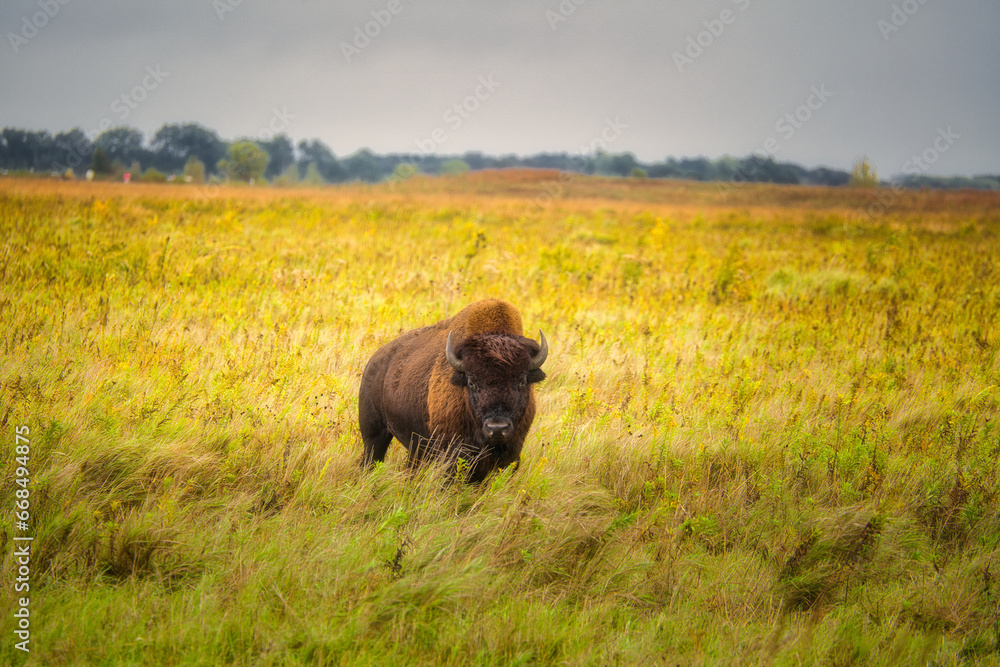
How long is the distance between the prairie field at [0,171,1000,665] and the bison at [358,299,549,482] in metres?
0.26

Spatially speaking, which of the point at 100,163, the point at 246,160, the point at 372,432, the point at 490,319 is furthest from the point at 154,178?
the point at 490,319

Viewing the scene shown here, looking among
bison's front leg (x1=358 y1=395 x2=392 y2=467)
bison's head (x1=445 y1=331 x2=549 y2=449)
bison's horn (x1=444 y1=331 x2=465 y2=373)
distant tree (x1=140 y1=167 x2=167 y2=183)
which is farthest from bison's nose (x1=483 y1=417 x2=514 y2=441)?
distant tree (x1=140 y1=167 x2=167 y2=183)

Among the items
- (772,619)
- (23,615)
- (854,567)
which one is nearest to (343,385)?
(23,615)

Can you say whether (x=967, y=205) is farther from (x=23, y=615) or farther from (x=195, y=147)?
(x=195, y=147)

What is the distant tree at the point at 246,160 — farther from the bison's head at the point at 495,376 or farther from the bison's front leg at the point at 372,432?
the bison's head at the point at 495,376

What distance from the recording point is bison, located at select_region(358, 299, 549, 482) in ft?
13.0

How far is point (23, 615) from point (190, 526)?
35.2 inches

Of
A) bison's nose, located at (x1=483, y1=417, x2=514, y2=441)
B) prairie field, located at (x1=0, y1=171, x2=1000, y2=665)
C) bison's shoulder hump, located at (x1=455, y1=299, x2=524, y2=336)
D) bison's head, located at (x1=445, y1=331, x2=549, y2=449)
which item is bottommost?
prairie field, located at (x1=0, y1=171, x2=1000, y2=665)

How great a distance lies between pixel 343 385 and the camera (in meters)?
5.82

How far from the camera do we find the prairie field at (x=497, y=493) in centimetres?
299

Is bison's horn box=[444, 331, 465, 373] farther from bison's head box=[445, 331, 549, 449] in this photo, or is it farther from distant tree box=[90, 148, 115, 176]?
distant tree box=[90, 148, 115, 176]

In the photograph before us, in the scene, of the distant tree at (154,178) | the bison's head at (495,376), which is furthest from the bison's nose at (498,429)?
the distant tree at (154,178)

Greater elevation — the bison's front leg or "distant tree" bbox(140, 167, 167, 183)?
"distant tree" bbox(140, 167, 167, 183)

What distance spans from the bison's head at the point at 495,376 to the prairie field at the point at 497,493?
1.58 feet
